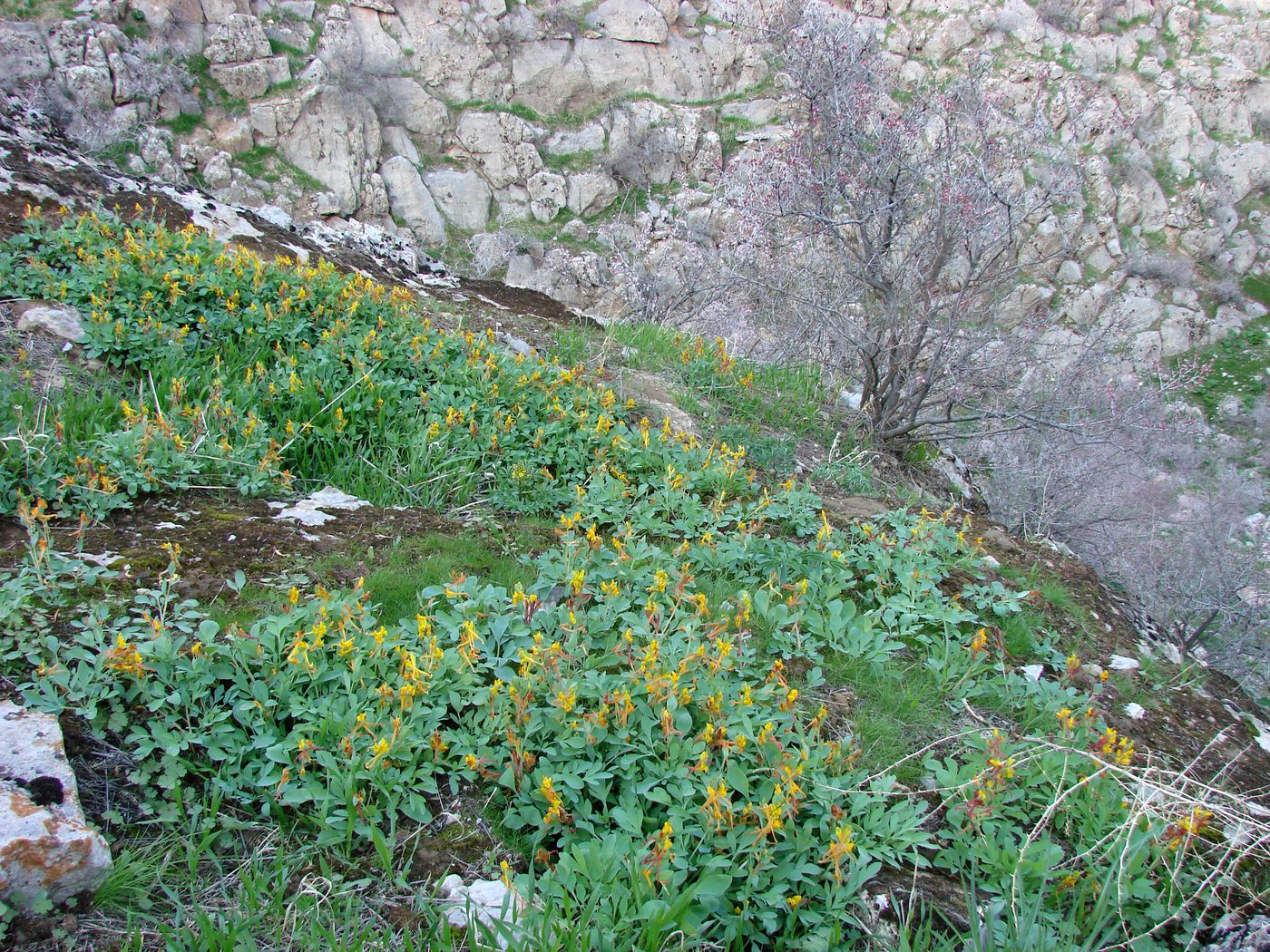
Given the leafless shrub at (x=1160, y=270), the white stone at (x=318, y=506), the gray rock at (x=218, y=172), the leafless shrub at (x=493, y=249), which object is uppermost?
the leafless shrub at (x=1160, y=270)

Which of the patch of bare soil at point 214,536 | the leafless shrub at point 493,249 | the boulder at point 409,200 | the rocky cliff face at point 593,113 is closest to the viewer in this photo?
the patch of bare soil at point 214,536

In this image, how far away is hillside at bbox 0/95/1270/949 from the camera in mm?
1864

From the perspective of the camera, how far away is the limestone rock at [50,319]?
379cm

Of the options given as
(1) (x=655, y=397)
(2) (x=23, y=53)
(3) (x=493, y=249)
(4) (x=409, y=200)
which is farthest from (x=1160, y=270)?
(2) (x=23, y=53)

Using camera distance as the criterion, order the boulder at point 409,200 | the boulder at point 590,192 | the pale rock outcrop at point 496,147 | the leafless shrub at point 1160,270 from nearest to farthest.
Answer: the boulder at point 409,200 → the leafless shrub at point 1160,270 → the pale rock outcrop at point 496,147 → the boulder at point 590,192

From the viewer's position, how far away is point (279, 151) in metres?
22.4

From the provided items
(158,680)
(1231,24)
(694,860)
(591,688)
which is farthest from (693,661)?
(1231,24)

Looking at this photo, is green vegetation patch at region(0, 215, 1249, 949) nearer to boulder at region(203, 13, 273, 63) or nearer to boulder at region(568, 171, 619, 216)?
boulder at region(568, 171, 619, 216)

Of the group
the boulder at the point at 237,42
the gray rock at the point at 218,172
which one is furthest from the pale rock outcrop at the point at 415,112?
the gray rock at the point at 218,172

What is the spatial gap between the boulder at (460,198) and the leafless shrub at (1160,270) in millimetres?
19307

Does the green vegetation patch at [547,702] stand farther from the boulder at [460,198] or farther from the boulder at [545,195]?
the boulder at [545,195]

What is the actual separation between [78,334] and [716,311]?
30.7 feet

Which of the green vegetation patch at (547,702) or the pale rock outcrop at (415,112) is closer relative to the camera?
the green vegetation patch at (547,702)

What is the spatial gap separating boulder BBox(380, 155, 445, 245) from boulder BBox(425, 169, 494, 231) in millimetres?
471
